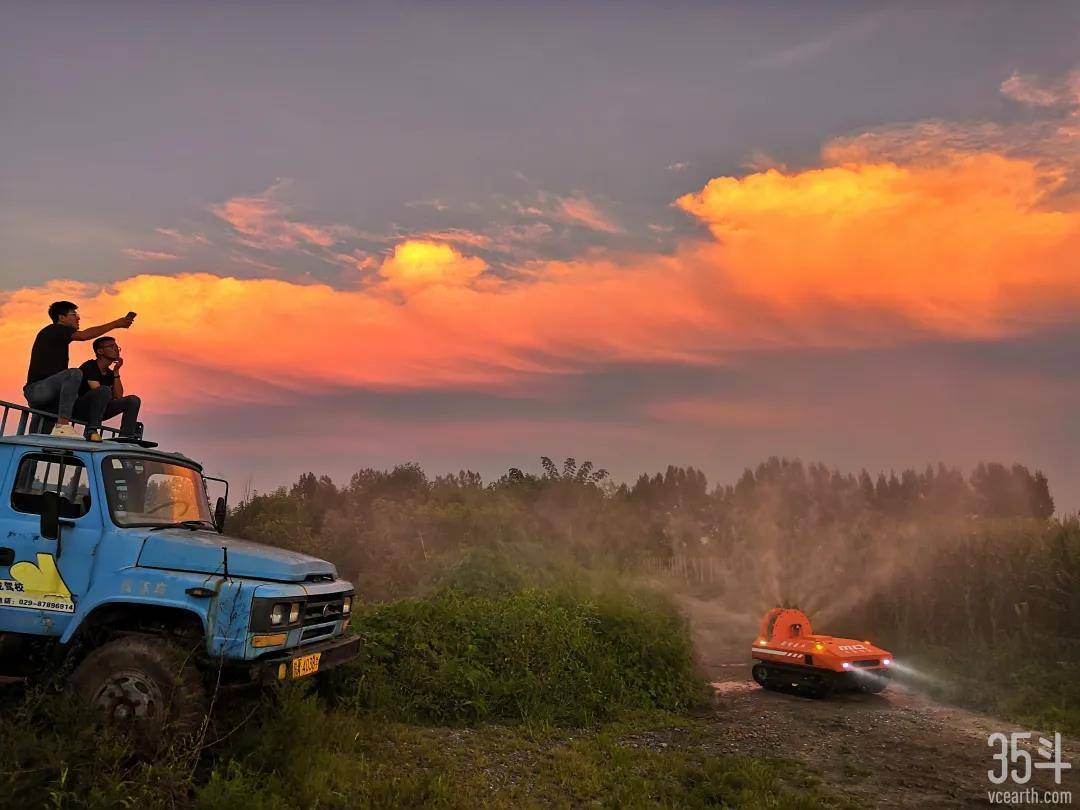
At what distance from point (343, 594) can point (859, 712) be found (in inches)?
367

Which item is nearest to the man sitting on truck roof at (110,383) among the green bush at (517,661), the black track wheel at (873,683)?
the green bush at (517,661)

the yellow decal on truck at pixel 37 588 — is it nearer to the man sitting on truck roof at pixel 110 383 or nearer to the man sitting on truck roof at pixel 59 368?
the man sitting on truck roof at pixel 59 368

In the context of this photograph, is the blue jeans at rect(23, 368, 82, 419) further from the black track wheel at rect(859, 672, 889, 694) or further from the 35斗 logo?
the black track wheel at rect(859, 672, 889, 694)

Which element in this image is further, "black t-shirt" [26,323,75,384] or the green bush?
the green bush

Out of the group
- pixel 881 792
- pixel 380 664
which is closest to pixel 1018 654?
pixel 881 792

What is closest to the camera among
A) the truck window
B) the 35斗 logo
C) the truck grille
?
the truck window

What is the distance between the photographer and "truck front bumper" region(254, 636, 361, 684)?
6.83 meters

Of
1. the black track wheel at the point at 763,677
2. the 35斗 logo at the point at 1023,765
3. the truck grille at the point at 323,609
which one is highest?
the truck grille at the point at 323,609

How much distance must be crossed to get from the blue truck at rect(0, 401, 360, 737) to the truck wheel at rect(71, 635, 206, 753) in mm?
11

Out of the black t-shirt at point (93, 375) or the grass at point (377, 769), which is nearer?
the grass at point (377, 769)

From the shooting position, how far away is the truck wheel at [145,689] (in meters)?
6.48

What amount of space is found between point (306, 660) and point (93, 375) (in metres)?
4.90

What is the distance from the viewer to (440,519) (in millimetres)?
27562

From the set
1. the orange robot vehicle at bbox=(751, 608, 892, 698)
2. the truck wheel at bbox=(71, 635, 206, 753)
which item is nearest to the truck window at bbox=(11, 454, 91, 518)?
the truck wheel at bbox=(71, 635, 206, 753)
